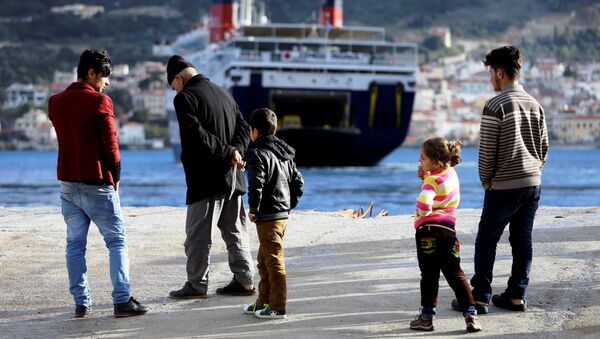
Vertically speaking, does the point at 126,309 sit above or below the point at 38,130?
above

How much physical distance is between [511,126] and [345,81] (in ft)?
139

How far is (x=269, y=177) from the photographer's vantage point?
6332 millimetres

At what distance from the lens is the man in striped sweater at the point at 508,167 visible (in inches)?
249

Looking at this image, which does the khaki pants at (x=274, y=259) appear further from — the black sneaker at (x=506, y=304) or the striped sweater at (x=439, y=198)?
the black sneaker at (x=506, y=304)

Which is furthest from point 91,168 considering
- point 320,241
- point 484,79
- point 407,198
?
point 484,79

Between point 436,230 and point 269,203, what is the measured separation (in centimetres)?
93

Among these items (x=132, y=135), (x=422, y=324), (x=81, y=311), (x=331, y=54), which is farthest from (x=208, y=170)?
(x=132, y=135)

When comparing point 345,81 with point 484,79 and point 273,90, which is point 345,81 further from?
point 484,79

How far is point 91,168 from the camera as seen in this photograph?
6332 mm

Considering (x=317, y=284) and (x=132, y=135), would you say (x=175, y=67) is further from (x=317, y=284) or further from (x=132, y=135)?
(x=132, y=135)

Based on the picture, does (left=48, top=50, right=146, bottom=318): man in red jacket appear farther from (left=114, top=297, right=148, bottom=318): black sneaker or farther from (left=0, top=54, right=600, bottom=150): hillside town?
(left=0, top=54, right=600, bottom=150): hillside town

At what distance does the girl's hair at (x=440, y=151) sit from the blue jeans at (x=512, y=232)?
1.73 ft

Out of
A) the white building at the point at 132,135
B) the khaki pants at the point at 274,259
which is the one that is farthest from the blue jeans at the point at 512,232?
the white building at the point at 132,135

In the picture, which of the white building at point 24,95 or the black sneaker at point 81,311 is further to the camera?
the white building at point 24,95
